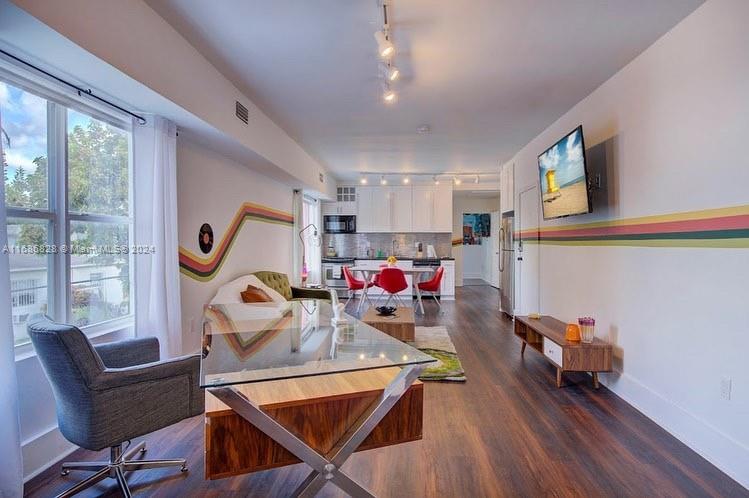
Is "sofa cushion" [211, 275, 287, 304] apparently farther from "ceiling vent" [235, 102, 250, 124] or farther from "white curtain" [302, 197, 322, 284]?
"white curtain" [302, 197, 322, 284]

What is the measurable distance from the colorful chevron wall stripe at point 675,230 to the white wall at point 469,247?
580 centimetres

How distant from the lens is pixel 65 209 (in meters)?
2.30

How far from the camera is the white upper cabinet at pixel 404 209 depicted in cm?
852

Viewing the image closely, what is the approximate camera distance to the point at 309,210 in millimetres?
7996

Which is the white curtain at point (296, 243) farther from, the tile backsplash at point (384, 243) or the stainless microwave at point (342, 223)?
the tile backsplash at point (384, 243)

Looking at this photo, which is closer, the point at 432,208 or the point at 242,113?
the point at 242,113

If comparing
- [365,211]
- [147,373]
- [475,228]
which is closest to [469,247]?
[475,228]

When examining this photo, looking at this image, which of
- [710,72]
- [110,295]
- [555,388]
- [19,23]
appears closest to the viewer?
[19,23]

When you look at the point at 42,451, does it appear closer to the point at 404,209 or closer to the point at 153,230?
the point at 153,230

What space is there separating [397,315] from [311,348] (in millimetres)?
3012

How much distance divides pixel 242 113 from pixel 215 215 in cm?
108

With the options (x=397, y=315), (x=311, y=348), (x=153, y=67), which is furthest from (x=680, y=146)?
(x=153, y=67)

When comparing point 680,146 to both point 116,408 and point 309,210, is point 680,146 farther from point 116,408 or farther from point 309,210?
point 309,210

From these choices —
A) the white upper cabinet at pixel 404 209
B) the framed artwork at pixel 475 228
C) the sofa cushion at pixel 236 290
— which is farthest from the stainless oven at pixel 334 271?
the framed artwork at pixel 475 228
